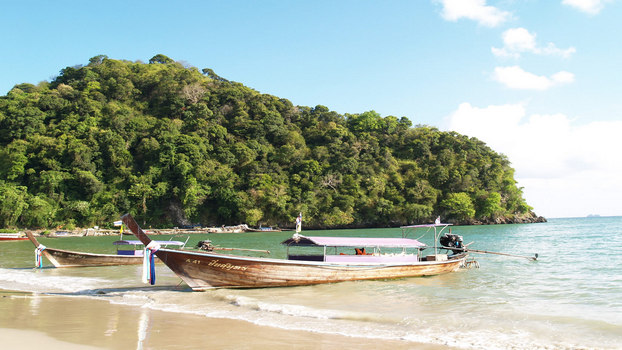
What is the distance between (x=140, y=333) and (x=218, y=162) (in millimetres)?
62364

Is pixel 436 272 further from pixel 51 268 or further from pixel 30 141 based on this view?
pixel 30 141

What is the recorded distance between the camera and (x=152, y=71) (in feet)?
307

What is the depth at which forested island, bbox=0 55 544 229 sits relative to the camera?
202 feet

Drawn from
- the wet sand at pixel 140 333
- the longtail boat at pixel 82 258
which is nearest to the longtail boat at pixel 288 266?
the wet sand at pixel 140 333

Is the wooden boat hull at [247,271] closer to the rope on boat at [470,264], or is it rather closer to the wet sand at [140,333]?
the wet sand at [140,333]

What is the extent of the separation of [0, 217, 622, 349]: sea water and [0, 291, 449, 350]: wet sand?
0.62m

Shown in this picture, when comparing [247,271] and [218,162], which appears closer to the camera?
[247,271]

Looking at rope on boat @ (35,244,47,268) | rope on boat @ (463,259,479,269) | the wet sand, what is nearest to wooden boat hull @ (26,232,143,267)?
rope on boat @ (35,244,47,268)

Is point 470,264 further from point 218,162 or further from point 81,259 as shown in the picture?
point 218,162

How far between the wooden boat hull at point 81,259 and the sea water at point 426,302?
36.1 inches

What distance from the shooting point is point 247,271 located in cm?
1366

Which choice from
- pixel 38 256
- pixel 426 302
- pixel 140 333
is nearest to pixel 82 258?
pixel 38 256

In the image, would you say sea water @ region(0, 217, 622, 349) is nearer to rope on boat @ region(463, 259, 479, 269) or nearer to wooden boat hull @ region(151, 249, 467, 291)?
wooden boat hull @ region(151, 249, 467, 291)

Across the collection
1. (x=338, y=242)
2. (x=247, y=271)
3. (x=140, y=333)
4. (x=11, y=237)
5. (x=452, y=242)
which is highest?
(x=338, y=242)
